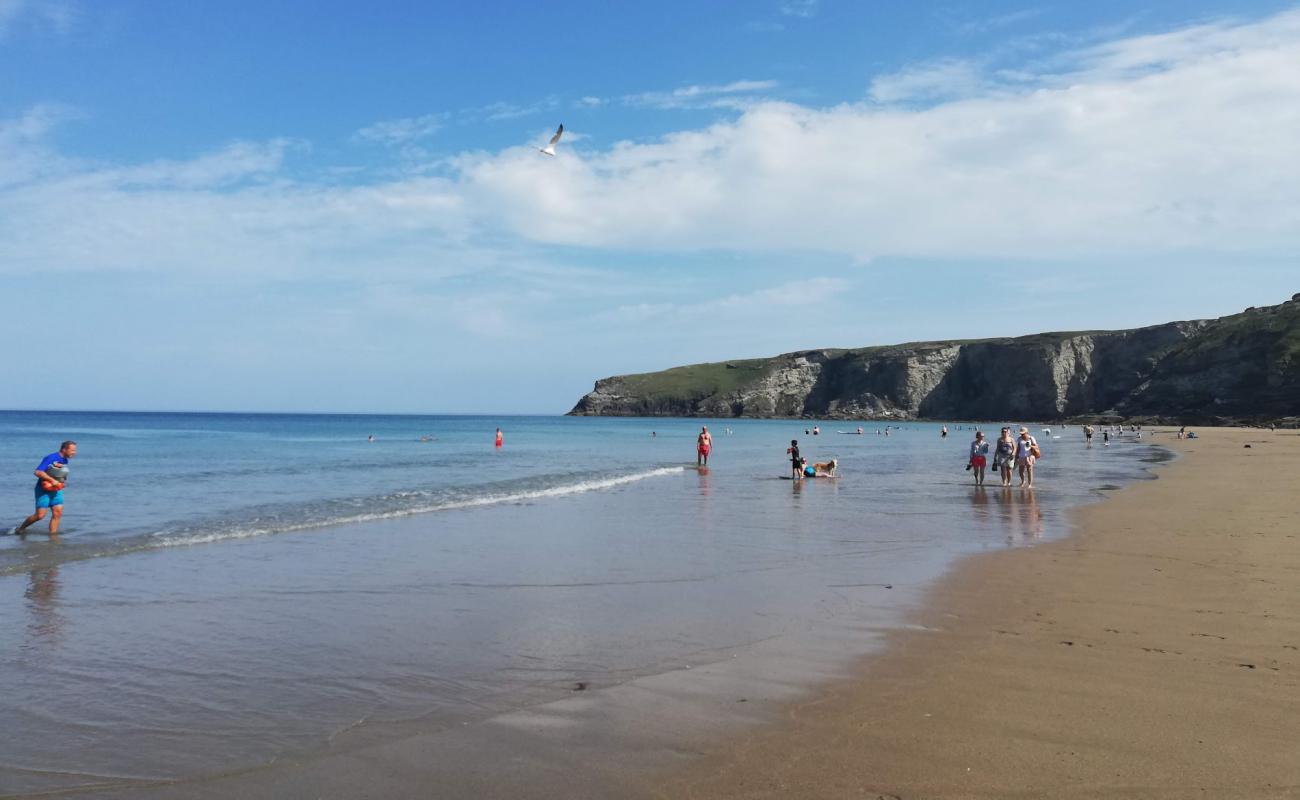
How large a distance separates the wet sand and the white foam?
12.2 meters

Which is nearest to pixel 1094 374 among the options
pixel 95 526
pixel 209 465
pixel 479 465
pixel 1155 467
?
pixel 1155 467

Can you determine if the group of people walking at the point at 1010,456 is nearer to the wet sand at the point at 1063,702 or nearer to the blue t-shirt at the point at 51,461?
the wet sand at the point at 1063,702

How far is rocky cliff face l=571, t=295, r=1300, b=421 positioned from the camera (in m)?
103

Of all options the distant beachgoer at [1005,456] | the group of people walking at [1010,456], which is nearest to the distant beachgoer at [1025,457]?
the group of people walking at [1010,456]

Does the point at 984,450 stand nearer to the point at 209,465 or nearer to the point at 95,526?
the point at 95,526

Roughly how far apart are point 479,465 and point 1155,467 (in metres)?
29.0

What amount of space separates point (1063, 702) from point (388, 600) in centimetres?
697

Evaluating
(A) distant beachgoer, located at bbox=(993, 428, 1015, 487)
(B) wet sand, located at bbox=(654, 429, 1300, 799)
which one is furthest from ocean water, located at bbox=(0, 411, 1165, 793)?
(A) distant beachgoer, located at bbox=(993, 428, 1015, 487)

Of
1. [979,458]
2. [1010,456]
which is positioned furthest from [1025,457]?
[979,458]

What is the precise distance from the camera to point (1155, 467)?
114ft

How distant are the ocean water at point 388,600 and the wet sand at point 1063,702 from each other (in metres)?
1.37

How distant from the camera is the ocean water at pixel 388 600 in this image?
A: 5.77 meters

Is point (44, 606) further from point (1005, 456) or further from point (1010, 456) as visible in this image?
point (1010, 456)

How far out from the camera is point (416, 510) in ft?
65.0
